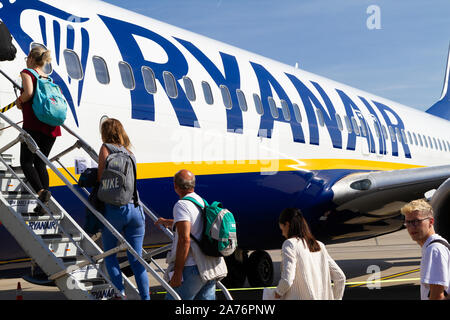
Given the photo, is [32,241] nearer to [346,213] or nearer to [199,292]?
[199,292]

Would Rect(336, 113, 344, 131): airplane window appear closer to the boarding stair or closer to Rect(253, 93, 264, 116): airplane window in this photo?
Rect(253, 93, 264, 116): airplane window

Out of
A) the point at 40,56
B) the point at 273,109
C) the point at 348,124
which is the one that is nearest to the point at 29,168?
the point at 40,56

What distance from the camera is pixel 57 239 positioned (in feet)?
17.4

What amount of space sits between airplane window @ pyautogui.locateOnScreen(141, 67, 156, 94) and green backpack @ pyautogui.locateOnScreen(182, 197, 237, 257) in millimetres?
3097

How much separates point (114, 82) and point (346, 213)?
5728 mm

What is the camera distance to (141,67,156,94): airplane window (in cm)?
754

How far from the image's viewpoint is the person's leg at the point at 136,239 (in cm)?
512

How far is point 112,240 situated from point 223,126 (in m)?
3.82

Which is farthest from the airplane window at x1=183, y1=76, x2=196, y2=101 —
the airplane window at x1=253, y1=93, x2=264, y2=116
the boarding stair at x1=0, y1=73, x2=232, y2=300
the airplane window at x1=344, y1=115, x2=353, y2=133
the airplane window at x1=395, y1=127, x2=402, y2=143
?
the airplane window at x1=395, y1=127, x2=402, y2=143

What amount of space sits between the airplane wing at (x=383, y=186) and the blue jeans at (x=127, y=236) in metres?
6.22

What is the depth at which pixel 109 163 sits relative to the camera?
495 centimetres

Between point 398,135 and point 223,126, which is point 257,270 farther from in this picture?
point 398,135
